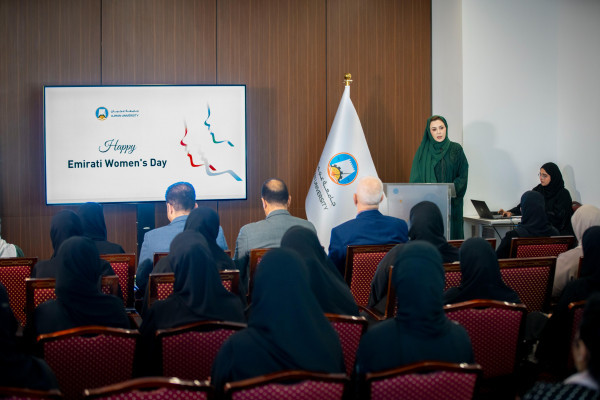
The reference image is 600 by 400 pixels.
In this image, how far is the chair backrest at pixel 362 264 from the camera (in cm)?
337

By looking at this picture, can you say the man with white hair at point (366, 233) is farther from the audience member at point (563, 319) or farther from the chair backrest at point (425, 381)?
the chair backrest at point (425, 381)

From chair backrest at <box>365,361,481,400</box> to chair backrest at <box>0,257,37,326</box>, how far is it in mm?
2401

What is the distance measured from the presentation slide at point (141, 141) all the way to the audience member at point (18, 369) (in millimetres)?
4162

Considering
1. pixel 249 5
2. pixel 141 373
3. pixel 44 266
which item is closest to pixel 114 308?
pixel 141 373

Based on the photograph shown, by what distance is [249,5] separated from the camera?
6359mm

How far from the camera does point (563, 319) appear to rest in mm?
2572

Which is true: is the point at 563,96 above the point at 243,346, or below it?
above

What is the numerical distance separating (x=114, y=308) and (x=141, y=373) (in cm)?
29

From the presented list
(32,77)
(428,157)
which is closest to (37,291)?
(32,77)

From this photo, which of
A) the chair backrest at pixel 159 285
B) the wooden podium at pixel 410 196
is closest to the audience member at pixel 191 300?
the chair backrest at pixel 159 285

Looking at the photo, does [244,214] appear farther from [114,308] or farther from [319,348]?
[319,348]

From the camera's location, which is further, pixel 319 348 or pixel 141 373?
pixel 141 373

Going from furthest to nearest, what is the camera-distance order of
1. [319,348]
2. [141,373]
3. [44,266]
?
1. [44,266]
2. [141,373]
3. [319,348]

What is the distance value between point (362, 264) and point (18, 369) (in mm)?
2084
